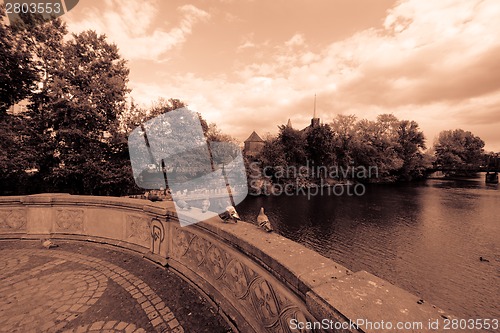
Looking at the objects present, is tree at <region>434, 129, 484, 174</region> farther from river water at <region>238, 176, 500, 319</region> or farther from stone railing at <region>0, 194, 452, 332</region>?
stone railing at <region>0, 194, 452, 332</region>

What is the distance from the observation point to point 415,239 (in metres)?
20.6

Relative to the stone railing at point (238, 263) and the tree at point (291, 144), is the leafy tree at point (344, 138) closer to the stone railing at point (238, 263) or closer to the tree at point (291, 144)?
the tree at point (291, 144)

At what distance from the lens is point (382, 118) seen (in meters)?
57.5

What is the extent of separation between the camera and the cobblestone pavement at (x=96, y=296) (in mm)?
3428

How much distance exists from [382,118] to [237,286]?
2567 inches

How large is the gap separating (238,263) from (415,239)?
929 inches

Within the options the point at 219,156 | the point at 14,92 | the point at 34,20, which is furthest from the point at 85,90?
the point at 219,156

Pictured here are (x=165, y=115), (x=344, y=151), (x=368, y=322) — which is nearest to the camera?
(x=368, y=322)

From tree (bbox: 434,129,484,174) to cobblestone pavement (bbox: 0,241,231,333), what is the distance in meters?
89.2

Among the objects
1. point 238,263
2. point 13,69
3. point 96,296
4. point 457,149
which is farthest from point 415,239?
point 457,149

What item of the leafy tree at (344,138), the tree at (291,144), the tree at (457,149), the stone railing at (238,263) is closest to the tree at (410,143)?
the leafy tree at (344,138)

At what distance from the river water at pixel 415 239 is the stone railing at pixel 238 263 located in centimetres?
1341

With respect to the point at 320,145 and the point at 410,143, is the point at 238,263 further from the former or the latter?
A: the point at 410,143

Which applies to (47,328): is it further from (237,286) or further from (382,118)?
(382,118)
